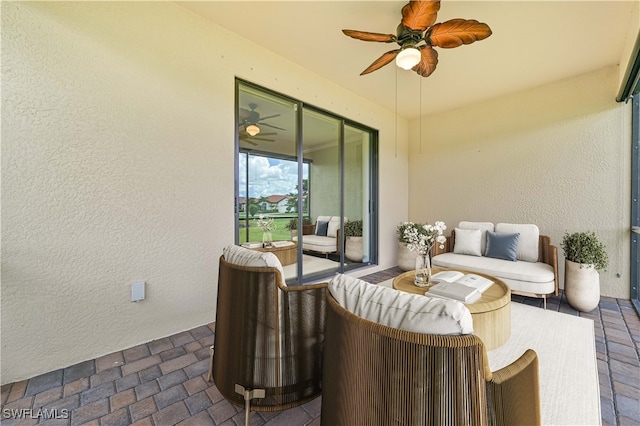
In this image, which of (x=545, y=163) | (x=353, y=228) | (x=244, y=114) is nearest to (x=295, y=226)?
(x=353, y=228)

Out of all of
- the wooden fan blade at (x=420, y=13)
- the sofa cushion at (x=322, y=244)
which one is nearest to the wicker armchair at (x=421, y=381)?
the wooden fan blade at (x=420, y=13)

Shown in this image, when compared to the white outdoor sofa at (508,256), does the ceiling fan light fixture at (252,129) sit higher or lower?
higher

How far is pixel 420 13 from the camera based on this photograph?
6.29 ft

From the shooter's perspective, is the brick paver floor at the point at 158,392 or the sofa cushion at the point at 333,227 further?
the sofa cushion at the point at 333,227

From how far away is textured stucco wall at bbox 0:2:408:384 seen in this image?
5.72ft

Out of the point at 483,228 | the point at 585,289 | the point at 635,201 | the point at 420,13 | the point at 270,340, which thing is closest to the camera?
the point at 270,340

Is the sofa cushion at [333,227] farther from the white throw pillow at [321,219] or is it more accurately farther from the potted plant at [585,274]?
the potted plant at [585,274]

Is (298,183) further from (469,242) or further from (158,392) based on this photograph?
(469,242)

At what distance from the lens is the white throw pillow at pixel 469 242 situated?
376 centimetres

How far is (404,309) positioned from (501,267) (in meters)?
3.09

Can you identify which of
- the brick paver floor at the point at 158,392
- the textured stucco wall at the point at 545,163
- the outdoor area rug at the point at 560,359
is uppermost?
the textured stucco wall at the point at 545,163

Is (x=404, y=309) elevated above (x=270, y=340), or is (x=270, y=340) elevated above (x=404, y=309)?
(x=404, y=309)

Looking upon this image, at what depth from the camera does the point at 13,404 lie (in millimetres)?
1527

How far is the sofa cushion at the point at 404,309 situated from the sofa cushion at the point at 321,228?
3157 mm
